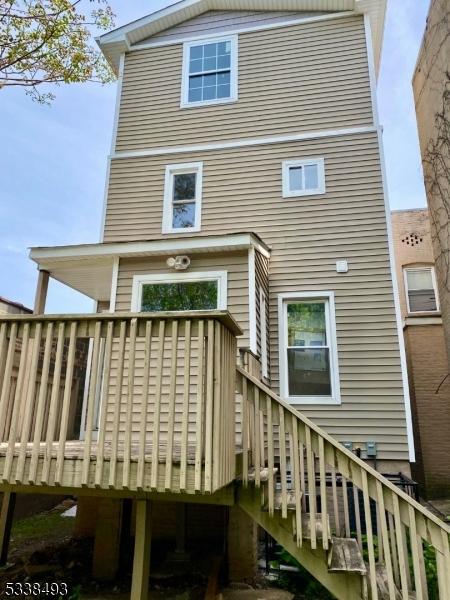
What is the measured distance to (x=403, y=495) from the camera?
10.00 ft

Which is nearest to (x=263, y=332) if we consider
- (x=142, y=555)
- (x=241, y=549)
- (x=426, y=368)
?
(x=241, y=549)

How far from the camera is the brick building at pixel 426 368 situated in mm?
8758

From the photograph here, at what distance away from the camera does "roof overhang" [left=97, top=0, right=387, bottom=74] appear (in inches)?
323

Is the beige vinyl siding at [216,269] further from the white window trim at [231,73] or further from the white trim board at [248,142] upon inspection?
the white window trim at [231,73]

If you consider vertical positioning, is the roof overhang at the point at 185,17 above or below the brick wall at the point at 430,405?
above

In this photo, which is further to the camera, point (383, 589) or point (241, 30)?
point (241, 30)

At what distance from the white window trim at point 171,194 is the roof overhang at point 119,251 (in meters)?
1.53

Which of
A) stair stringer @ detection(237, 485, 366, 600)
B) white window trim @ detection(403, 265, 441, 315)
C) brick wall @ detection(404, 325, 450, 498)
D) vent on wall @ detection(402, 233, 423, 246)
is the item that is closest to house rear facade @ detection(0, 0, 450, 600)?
stair stringer @ detection(237, 485, 366, 600)

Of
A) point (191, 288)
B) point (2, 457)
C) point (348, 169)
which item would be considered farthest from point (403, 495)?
point (348, 169)

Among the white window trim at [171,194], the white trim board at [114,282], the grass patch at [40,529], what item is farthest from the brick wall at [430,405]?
the grass patch at [40,529]

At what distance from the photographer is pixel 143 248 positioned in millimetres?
6188

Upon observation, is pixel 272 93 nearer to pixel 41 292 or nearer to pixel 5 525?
pixel 41 292

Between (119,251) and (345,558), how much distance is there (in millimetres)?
4746

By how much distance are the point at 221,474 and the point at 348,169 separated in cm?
600
